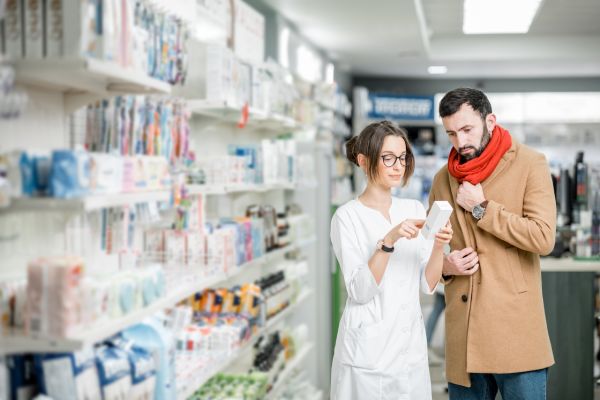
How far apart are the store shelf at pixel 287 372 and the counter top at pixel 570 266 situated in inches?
73.3

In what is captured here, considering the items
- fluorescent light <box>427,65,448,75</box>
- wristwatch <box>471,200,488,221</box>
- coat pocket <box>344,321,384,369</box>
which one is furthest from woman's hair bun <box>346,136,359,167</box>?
fluorescent light <box>427,65,448,75</box>

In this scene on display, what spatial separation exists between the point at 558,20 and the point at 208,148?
276 inches

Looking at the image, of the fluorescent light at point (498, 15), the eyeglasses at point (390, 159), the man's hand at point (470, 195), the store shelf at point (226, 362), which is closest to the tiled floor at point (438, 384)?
the store shelf at point (226, 362)

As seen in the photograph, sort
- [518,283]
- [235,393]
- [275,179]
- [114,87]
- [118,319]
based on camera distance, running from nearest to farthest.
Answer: [118,319] < [114,87] < [518,283] < [235,393] < [275,179]

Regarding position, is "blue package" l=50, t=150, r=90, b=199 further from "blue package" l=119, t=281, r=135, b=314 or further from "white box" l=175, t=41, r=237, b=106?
"white box" l=175, t=41, r=237, b=106

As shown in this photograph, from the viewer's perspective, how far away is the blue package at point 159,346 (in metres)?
2.72

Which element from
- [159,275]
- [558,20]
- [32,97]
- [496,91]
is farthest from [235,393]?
[496,91]

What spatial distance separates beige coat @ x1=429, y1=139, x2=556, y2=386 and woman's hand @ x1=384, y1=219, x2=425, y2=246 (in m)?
0.40

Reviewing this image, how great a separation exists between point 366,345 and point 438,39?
30.4 ft

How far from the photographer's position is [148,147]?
2.83 metres

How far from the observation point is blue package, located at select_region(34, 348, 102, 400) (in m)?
2.27

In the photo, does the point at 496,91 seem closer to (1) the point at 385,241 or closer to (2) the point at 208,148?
(2) the point at 208,148

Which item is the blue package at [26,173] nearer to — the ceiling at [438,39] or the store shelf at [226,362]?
the store shelf at [226,362]

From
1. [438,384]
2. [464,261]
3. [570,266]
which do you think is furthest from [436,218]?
[438,384]
